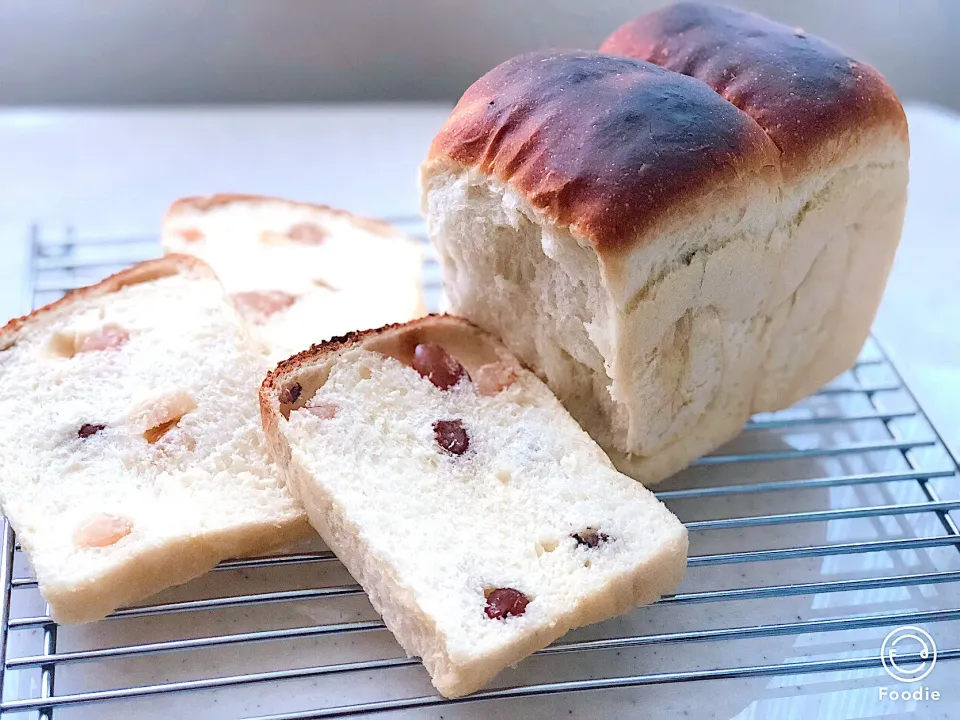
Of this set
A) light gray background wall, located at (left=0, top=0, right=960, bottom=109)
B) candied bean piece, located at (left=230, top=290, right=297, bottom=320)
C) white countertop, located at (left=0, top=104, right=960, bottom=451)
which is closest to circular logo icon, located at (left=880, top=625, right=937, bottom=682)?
white countertop, located at (left=0, top=104, right=960, bottom=451)

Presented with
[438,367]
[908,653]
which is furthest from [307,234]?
[908,653]

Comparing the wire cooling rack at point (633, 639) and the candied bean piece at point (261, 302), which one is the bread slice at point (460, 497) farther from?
the candied bean piece at point (261, 302)

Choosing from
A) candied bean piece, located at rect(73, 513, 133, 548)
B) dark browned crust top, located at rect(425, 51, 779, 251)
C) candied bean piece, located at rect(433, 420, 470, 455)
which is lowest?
candied bean piece, located at rect(73, 513, 133, 548)

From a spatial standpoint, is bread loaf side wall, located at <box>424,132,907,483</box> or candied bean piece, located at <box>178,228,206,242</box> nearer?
bread loaf side wall, located at <box>424,132,907,483</box>

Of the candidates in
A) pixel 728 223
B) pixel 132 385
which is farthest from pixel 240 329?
pixel 728 223

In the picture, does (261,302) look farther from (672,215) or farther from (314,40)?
(314,40)

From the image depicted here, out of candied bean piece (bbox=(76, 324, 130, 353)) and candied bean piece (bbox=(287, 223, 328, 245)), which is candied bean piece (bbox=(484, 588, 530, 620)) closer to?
candied bean piece (bbox=(76, 324, 130, 353))

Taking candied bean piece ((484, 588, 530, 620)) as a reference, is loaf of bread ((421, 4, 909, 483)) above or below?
above

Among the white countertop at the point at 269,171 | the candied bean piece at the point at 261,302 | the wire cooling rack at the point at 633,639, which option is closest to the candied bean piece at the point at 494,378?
the wire cooling rack at the point at 633,639
